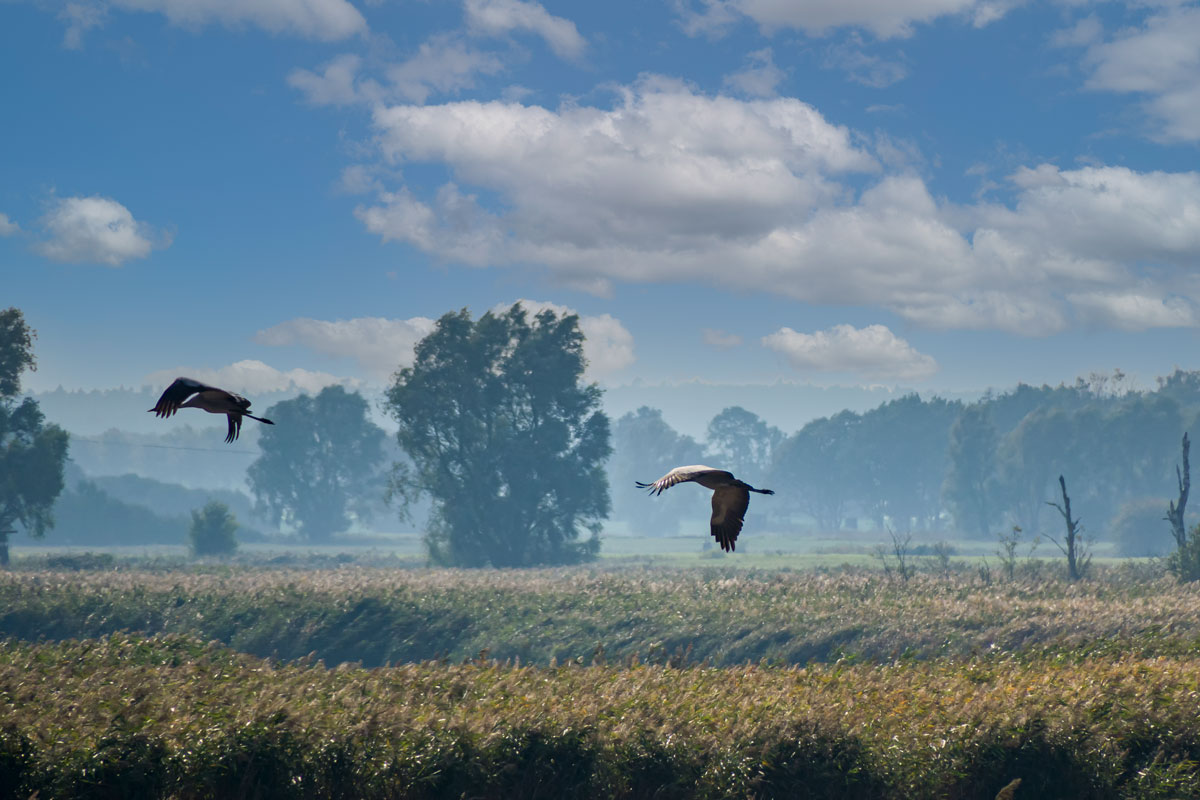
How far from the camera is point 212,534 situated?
8169cm

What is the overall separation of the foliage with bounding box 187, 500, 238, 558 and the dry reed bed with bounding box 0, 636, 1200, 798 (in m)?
67.8

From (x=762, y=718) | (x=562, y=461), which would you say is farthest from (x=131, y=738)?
(x=562, y=461)

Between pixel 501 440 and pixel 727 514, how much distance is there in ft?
202

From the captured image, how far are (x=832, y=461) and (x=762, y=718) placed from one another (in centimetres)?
13998

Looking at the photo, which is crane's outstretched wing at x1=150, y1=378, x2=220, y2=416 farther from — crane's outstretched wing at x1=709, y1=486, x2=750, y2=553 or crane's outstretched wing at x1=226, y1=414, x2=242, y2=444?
crane's outstretched wing at x1=709, y1=486, x2=750, y2=553

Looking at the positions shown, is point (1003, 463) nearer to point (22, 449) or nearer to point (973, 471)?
point (973, 471)

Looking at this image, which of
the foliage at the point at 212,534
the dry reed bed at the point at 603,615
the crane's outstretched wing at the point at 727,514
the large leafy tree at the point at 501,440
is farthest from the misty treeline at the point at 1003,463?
the crane's outstretched wing at the point at 727,514

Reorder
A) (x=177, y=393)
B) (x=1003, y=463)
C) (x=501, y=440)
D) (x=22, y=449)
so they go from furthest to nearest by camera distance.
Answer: (x=1003, y=463), (x=501, y=440), (x=22, y=449), (x=177, y=393)

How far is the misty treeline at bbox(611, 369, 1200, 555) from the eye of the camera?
391 ft

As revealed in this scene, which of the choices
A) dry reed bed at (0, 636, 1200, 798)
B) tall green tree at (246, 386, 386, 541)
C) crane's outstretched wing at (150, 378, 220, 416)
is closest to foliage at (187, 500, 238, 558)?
tall green tree at (246, 386, 386, 541)

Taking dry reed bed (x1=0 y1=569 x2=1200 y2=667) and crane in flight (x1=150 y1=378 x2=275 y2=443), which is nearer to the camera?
crane in flight (x1=150 y1=378 x2=275 y2=443)

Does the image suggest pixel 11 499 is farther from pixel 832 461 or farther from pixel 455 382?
pixel 832 461

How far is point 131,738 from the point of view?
1280cm


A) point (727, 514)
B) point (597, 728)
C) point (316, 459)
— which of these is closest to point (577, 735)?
point (597, 728)
